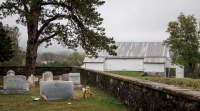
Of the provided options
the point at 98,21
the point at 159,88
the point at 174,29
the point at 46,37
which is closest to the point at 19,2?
the point at 46,37

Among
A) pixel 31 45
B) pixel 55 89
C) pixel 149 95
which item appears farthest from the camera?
pixel 31 45

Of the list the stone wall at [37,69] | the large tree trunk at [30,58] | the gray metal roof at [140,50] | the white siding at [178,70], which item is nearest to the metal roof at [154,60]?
the gray metal roof at [140,50]

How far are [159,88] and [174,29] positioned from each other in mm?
39414

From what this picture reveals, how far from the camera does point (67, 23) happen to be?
20578 millimetres

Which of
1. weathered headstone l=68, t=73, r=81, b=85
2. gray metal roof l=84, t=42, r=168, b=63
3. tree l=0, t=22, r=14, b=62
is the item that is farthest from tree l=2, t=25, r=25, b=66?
weathered headstone l=68, t=73, r=81, b=85

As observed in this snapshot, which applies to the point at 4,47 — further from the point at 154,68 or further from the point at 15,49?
the point at 154,68

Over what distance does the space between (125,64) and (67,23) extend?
2828 cm

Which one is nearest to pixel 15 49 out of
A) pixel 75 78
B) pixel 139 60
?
pixel 139 60

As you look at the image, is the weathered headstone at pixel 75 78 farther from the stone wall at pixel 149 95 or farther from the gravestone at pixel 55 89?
the gravestone at pixel 55 89

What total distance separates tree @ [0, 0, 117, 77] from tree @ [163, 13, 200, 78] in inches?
930

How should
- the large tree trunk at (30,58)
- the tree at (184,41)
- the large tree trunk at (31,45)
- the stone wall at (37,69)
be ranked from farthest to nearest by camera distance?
the tree at (184,41) → the stone wall at (37,69) → the large tree trunk at (30,58) → the large tree trunk at (31,45)

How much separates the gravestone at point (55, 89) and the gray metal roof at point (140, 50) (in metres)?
36.5

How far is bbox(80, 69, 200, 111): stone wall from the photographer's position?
5.02 meters

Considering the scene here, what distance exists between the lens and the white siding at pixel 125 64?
4725 cm
